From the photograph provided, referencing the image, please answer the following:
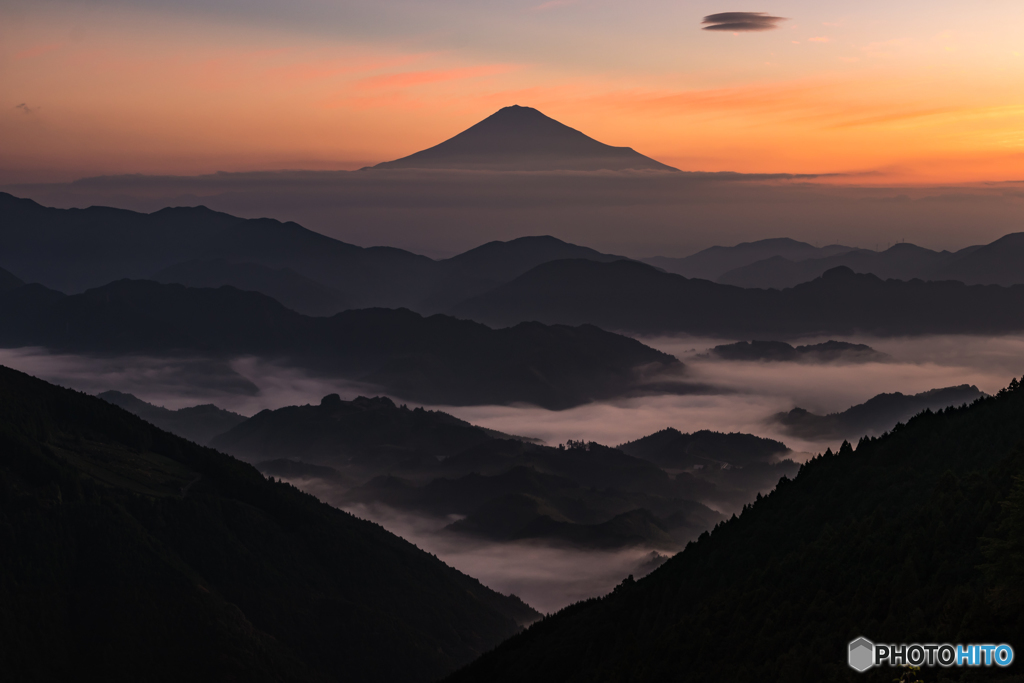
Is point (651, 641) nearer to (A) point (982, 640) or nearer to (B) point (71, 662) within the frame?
(A) point (982, 640)

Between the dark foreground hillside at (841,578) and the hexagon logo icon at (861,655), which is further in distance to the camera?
the dark foreground hillside at (841,578)

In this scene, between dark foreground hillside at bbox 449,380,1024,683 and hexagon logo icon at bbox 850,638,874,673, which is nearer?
hexagon logo icon at bbox 850,638,874,673

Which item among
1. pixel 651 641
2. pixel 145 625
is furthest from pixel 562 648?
pixel 145 625

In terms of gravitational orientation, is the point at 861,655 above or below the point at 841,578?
above

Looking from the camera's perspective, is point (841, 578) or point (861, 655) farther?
point (841, 578)
